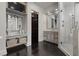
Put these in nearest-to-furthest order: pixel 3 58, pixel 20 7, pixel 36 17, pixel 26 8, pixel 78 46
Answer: pixel 3 58 → pixel 78 46 → pixel 20 7 → pixel 26 8 → pixel 36 17

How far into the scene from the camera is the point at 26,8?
4684 millimetres

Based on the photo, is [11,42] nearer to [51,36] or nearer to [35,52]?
[35,52]

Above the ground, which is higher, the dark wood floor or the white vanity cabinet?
the white vanity cabinet

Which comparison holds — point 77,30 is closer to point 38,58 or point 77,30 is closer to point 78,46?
point 78,46

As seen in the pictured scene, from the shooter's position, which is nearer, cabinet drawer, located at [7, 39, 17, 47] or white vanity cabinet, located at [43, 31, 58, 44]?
cabinet drawer, located at [7, 39, 17, 47]

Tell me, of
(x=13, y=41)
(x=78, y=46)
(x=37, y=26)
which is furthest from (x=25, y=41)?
(x=78, y=46)

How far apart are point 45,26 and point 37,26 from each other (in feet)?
2.40

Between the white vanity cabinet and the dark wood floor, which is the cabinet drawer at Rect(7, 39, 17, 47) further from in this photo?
the white vanity cabinet

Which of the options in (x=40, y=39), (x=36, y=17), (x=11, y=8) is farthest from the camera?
(x=40, y=39)

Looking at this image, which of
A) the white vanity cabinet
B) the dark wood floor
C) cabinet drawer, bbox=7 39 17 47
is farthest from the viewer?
the white vanity cabinet

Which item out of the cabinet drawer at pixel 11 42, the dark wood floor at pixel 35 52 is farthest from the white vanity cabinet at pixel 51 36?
the cabinet drawer at pixel 11 42

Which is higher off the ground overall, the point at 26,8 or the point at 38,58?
the point at 26,8

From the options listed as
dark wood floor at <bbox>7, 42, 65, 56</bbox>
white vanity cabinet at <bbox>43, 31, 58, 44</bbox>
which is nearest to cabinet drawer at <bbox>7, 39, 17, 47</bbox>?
dark wood floor at <bbox>7, 42, 65, 56</bbox>

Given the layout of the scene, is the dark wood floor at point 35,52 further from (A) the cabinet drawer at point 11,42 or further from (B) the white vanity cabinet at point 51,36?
(B) the white vanity cabinet at point 51,36
